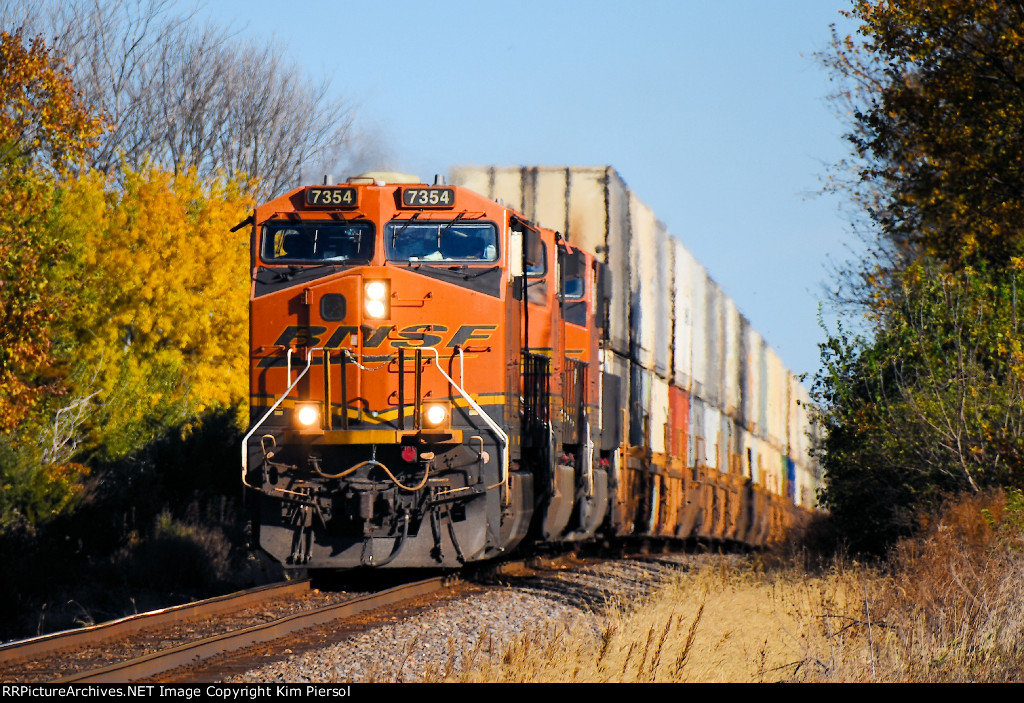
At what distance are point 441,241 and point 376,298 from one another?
0.90 metres

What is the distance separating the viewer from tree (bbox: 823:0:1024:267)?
53.8 feet

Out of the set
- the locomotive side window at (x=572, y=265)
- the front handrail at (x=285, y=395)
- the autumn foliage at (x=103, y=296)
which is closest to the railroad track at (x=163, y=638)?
the front handrail at (x=285, y=395)

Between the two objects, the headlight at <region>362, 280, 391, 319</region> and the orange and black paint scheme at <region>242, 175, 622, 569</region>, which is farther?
the headlight at <region>362, 280, 391, 319</region>

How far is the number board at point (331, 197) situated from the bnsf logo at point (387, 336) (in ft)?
4.03

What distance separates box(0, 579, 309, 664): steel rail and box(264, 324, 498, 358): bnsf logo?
255cm

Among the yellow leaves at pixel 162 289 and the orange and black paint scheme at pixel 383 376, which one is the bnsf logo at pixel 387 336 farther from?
the yellow leaves at pixel 162 289

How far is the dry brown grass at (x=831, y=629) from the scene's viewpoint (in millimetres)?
7668

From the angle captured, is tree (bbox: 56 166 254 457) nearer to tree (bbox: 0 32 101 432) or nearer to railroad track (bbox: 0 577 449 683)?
tree (bbox: 0 32 101 432)

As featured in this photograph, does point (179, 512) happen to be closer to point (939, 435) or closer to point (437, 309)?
point (437, 309)

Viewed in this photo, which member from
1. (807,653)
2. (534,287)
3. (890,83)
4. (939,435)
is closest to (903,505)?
(939,435)

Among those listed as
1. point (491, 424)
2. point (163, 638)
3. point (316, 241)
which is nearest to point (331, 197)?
point (316, 241)

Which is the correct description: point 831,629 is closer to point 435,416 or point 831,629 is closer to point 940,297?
point 435,416

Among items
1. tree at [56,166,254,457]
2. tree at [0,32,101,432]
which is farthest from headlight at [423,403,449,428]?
tree at [56,166,254,457]
